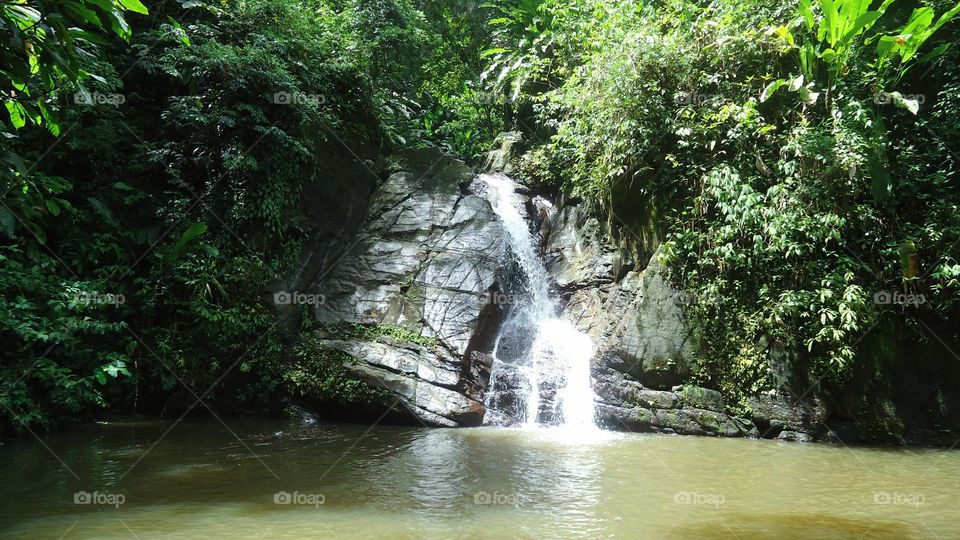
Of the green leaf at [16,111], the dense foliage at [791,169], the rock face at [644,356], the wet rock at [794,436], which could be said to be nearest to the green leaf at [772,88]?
the dense foliage at [791,169]

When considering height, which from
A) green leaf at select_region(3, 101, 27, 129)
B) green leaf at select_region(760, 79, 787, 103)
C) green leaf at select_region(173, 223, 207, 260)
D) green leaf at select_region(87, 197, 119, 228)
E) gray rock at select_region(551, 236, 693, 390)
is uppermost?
green leaf at select_region(760, 79, 787, 103)

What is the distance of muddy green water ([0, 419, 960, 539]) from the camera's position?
352cm

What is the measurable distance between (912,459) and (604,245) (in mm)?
4806

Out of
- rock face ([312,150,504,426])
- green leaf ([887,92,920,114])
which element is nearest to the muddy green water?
rock face ([312,150,504,426])

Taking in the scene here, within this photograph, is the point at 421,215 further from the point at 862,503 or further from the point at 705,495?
the point at 862,503

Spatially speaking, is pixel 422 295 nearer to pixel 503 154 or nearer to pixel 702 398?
pixel 702 398

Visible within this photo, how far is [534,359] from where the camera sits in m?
8.26

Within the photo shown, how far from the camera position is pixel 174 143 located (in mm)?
8219

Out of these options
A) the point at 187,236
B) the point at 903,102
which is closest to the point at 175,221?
the point at 187,236

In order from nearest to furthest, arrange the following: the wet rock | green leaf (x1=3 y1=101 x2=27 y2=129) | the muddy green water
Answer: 1. green leaf (x1=3 y1=101 x2=27 y2=129)
2. the muddy green water
3. the wet rock

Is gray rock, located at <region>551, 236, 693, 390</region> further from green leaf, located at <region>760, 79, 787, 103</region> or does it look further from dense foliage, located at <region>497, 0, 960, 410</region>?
green leaf, located at <region>760, 79, 787, 103</region>

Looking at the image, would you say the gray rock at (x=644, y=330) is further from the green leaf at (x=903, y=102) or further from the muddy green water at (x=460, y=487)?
the green leaf at (x=903, y=102)

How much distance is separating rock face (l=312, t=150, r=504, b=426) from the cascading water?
0.92 ft

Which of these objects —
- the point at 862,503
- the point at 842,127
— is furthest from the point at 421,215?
the point at 862,503
